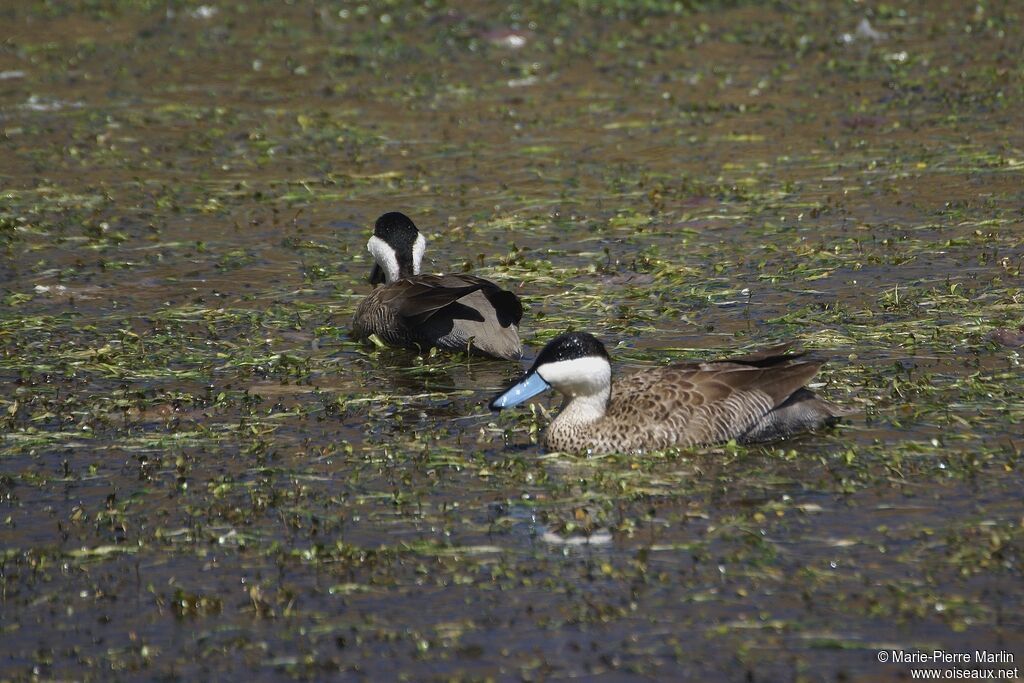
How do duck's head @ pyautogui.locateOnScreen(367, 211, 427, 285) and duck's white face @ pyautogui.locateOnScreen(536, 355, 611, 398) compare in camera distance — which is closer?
duck's white face @ pyautogui.locateOnScreen(536, 355, 611, 398)

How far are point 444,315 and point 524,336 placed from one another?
23.9 inches

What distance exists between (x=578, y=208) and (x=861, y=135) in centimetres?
356

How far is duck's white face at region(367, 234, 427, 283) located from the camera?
11398 millimetres

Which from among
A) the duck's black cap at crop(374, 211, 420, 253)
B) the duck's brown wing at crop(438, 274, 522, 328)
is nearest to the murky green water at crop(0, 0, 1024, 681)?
the duck's brown wing at crop(438, 274, 522, 328)

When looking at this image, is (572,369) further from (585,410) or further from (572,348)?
(585,410)

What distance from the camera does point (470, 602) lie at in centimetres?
640

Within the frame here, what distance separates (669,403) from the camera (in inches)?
320

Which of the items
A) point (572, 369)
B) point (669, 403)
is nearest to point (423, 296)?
point (572, 369)

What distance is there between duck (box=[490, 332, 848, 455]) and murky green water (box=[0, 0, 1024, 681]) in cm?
17

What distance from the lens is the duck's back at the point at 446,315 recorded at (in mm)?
10000

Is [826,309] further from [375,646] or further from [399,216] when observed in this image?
[375,646]

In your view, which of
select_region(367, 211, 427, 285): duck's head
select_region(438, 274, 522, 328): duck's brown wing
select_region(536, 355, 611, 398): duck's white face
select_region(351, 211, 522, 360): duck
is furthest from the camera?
select_region(367, 211, 427, 285): duck's head

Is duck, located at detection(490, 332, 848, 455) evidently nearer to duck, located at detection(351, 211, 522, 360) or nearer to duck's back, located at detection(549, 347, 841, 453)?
duck's back, located at detection(549, 347, 841, 453)

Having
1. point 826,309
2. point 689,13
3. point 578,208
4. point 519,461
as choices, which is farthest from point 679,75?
point 519,461
